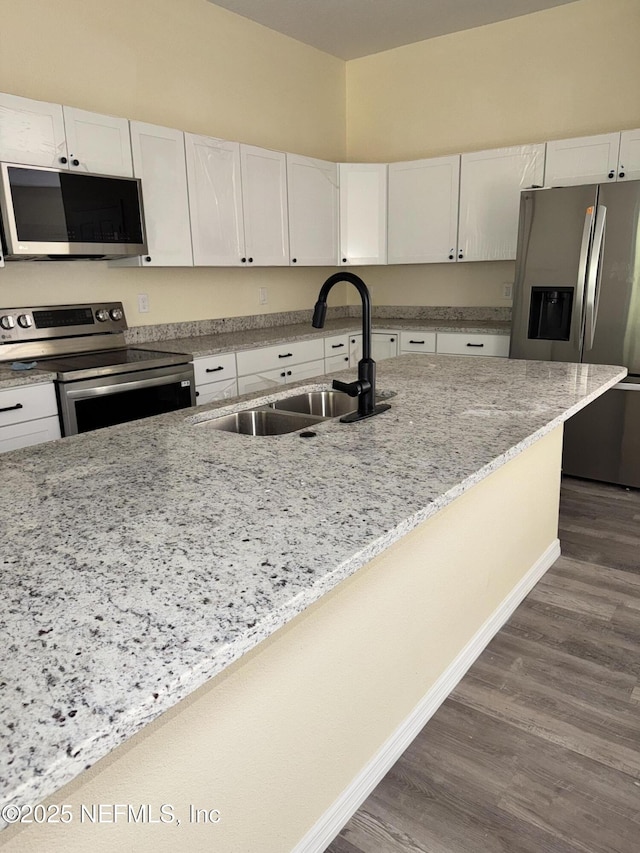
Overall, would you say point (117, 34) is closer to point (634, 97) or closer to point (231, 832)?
point (634, 97)

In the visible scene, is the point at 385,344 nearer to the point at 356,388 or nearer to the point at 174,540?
the point at 356,388

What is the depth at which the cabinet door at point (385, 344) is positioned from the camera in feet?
15.8

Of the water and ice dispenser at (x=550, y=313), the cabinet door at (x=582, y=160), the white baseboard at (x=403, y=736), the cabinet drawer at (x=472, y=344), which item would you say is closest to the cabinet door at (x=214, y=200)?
the cabinet drawer at (x=472, y=344)

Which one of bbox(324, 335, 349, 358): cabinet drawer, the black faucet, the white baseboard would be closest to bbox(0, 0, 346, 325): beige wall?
bbox(324, 335, 349, 358): cabinet drawer

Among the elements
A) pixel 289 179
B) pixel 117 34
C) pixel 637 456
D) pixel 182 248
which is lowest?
pixel 637 456

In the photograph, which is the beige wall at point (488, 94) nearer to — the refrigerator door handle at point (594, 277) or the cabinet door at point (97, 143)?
the refrigerator door handle at point (594, 277)

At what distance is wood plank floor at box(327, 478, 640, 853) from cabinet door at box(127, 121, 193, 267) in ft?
8.72

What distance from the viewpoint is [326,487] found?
4.37 ft

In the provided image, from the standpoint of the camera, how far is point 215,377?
3.63 meters

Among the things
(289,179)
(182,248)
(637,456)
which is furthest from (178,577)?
(289,179)

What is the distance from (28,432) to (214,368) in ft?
3.79

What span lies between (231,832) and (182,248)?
316cm

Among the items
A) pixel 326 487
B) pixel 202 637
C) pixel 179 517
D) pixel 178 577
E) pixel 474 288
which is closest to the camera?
pixel 202 637

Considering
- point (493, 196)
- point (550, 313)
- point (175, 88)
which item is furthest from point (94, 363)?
point (493, 196)
